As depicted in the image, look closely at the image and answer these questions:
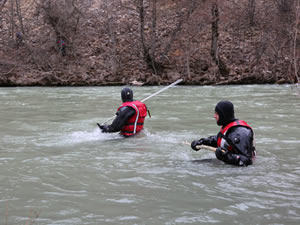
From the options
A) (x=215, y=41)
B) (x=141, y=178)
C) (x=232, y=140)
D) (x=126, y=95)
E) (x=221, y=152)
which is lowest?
(x=141, y=178)

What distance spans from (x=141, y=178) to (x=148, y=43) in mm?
21507

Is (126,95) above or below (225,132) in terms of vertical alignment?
above

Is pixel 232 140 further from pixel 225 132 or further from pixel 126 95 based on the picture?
pixel 126 95

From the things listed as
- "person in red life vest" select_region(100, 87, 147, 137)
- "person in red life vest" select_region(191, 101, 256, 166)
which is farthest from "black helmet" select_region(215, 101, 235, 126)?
"person in red life vest" select_region(100, 87, 147, 137)

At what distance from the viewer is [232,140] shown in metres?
4.87

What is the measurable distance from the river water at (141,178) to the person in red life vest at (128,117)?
21 cm

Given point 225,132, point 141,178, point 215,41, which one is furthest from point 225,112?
point 215,41

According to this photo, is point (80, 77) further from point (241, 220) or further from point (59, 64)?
point (241, 220)

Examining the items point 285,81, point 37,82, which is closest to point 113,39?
point 37,82

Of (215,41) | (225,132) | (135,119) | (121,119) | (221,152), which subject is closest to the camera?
(221,152)

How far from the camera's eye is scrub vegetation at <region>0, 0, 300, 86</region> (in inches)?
914

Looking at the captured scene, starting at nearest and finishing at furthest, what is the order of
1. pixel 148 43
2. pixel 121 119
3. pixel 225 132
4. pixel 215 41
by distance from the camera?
1. pixel 225 132
2. pixel 121 119
3. pixel 215 41
4. pixel 148 43

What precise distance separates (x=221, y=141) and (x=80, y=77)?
65.2 ft

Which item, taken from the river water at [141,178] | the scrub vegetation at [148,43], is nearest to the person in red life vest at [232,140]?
the river water at [141,178]
